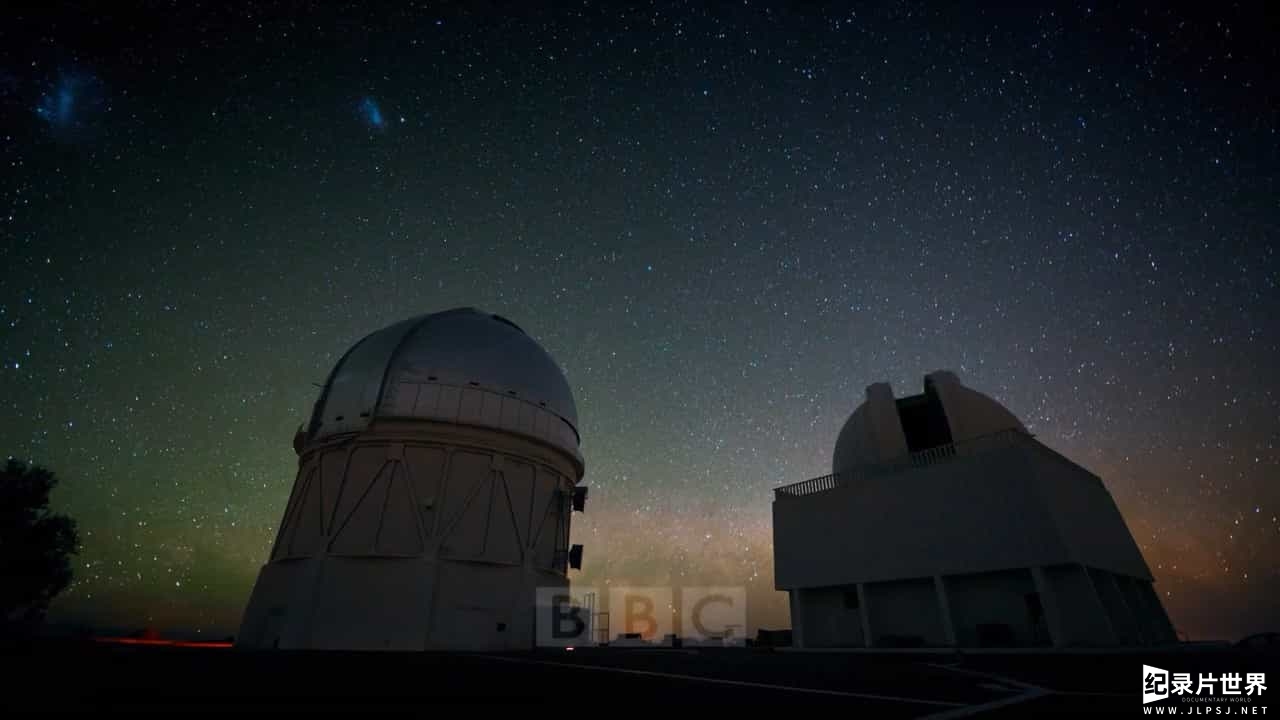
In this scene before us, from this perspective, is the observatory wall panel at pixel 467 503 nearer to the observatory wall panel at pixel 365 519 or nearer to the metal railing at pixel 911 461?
the observatory wall panel at pixel 365 519

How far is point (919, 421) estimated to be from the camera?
80.9 feet

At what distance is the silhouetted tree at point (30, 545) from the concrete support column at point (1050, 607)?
3894 centimetres

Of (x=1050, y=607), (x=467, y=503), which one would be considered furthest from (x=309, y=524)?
(x=1050, y=607)

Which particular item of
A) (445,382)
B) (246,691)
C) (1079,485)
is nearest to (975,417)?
(1079,485)

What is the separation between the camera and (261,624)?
18328mm

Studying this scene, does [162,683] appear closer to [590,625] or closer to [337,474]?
[337,474]

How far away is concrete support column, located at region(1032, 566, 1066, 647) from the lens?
1545 cm

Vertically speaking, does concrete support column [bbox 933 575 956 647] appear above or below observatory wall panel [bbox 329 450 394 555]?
below

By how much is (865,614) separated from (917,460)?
6.07 meters

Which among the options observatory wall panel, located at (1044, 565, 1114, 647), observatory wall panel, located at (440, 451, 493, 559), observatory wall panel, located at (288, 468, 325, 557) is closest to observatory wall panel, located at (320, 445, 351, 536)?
observatory wall panel, located at (288, 468, 325, 557)

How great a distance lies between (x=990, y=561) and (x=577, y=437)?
54.4 feet

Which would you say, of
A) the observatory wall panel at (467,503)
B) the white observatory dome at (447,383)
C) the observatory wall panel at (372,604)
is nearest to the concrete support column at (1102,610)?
the white observatory dome at (447,383)

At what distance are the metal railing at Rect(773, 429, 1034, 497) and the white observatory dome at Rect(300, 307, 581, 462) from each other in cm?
1033

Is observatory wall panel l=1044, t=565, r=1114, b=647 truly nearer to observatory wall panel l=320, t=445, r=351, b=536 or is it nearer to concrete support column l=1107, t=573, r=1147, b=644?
concrete support column l=1107, t=573, r=1147, b=644
